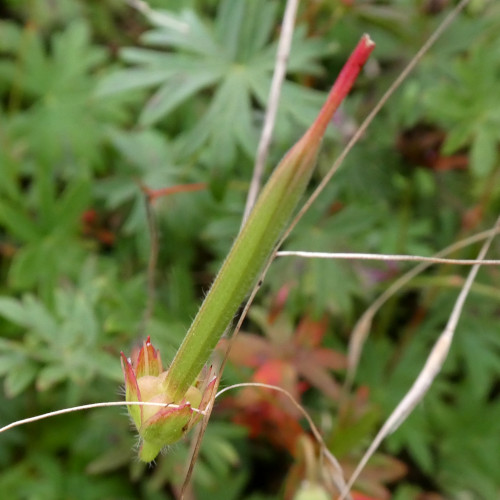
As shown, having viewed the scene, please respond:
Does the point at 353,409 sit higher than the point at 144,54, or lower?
lower

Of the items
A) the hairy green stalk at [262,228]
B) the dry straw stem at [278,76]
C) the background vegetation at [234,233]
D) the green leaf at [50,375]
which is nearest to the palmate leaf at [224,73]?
the background vegetation at [234,233]

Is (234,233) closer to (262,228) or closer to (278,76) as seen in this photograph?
(278,76)

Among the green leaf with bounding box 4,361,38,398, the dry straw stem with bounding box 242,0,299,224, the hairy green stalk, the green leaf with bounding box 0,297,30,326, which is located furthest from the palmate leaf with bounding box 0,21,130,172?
the hairy green stalk

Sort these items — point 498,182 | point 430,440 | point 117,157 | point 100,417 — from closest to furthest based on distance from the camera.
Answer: point 100,417
point 498,182
point 430,440
point 117,157

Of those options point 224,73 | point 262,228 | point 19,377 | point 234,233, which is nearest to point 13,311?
point 19,377

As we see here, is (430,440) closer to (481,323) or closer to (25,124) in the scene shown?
(481,323)

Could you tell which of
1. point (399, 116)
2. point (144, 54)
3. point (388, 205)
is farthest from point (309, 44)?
point (388, 205)

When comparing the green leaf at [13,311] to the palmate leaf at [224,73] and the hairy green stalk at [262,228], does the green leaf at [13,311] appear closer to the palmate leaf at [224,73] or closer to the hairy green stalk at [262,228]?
the palmate leaf at [224,73]
